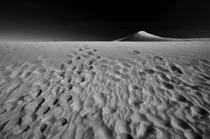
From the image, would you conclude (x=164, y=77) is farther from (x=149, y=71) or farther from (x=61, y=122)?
(x=61, y=122)

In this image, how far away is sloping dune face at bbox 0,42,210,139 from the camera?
204 centimetres

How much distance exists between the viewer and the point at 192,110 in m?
2.32

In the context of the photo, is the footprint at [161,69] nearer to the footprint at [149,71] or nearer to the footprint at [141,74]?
the footprint at [149,71]

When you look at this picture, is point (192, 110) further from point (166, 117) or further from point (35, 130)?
point (35, 130)

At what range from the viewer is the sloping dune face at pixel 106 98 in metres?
2.04

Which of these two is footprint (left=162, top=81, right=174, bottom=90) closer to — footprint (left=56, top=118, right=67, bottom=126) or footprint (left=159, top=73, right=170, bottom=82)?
footprint (left=159, top=73, right=170, bottom=82)

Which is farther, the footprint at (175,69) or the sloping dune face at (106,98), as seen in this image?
the footprint at (175,69)

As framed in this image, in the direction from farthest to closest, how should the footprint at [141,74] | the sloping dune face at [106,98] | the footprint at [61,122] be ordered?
the footprint at [141,74], the footprint at [61,122], the sloping dune face at [106,98]

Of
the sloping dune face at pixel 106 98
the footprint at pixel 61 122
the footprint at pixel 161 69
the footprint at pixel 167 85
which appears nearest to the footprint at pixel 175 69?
the sloping dune face at pixel 106 98

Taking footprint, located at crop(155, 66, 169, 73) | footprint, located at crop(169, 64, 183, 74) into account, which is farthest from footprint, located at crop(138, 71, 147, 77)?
footprint, located at crop(169, 64, 183, 74)

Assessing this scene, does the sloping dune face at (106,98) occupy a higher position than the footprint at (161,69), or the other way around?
the footprint at (161,69)

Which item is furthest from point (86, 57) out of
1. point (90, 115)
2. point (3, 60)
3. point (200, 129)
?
point (200, 129)

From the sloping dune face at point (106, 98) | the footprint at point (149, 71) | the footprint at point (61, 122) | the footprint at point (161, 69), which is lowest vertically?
the footprint at point (61, 122)

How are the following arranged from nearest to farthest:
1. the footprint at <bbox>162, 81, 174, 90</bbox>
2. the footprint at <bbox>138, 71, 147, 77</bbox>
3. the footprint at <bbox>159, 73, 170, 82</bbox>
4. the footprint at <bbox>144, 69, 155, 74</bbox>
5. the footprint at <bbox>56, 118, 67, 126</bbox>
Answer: the footprint at <bbox>56, 118, 67, 126</bbox> < the footprint at <bbox>162, 81, 174, 90</bbox> < the footprint at <bbox>159, 73, 170, 82</bbox> < the footprint at <bbox>138, 71, 147, 77</bbox> < the footprint at <bbox>144, 69, 155, 74</bbox>
